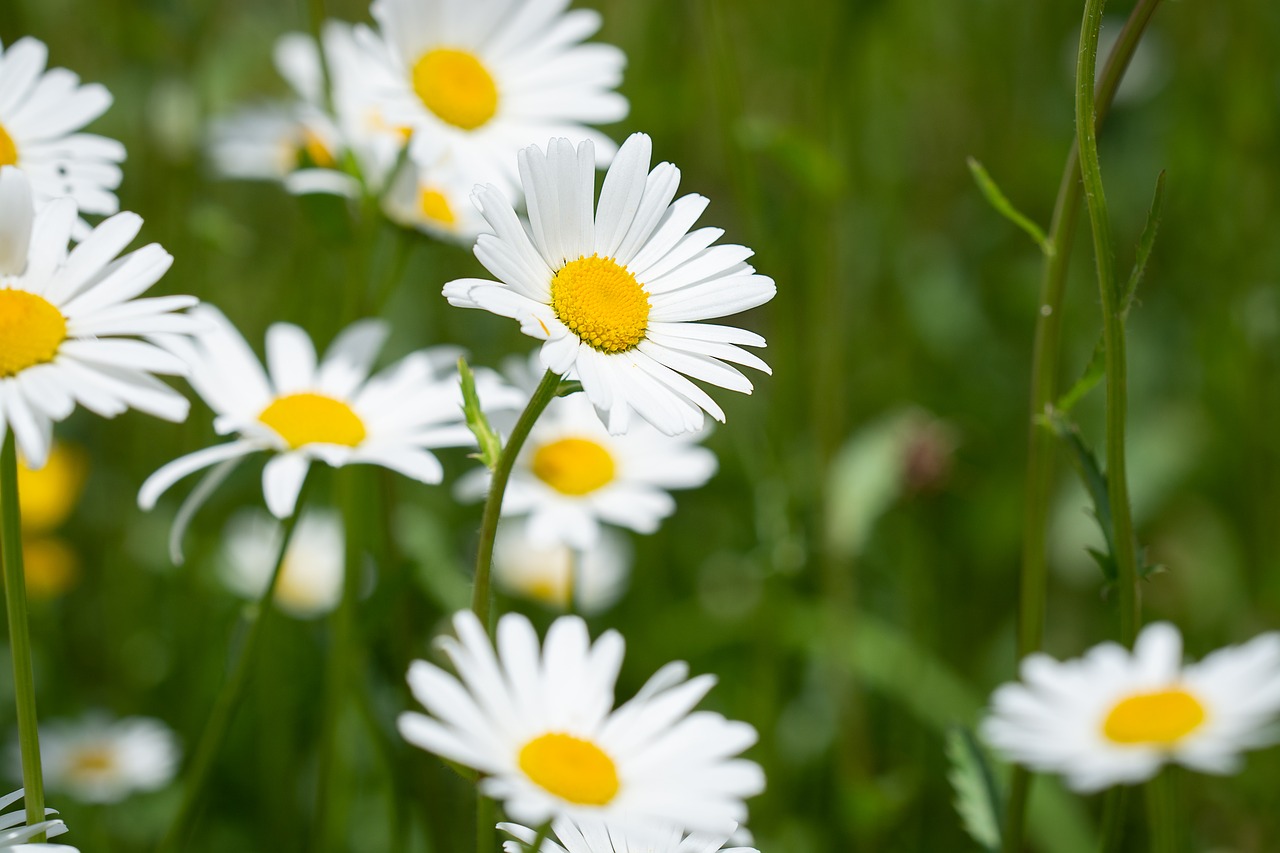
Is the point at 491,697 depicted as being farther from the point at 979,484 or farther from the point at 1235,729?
the point at 979,484

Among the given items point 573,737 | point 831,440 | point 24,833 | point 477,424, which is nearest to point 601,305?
point 477,424

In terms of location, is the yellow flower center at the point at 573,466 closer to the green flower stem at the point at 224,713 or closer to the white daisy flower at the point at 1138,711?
the green flower stem at the point at 224,713

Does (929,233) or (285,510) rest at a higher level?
(929,233)

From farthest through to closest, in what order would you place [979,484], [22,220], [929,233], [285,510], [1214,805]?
[929,233] → [979,484] → [1214,805] → [285,510] → [22,220]

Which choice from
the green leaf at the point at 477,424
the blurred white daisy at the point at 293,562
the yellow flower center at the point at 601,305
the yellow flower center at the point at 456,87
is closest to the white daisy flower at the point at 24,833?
the green leaf at the point at 477,424

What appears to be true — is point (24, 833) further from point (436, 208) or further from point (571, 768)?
point (436, 208)

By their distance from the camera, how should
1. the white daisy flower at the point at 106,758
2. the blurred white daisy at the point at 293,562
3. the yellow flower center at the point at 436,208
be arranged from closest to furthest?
the yellow flower center at the point at 436,208 → the white daisy flower at the point at 106,758 → the blurred white daisy at the point at 293,562

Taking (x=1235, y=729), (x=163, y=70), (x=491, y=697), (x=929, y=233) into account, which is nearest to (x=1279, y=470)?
(x=929, y=233)

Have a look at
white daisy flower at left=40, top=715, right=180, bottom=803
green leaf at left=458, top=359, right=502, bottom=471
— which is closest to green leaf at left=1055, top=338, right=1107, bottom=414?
green leaf at left=458, top=359, right=502, bottom=471

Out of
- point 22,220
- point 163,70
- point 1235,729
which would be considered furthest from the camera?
point 163,70
